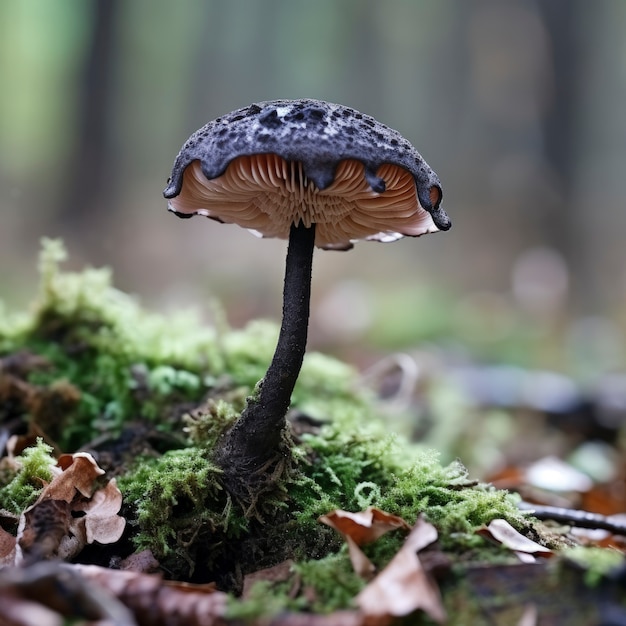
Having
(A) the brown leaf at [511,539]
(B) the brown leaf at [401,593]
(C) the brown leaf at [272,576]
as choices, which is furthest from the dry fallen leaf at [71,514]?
(A) the brown leaf at [511,539]

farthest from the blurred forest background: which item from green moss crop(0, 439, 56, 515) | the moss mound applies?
green moss crop(0, 439, 56, 515)

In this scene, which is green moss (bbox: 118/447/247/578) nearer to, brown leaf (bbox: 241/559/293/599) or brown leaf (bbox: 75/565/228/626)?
brown leaf (bbox: 241/559/293/599)

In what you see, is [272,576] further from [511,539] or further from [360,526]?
[511,539]

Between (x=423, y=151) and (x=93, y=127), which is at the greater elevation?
(x=423, y=151)

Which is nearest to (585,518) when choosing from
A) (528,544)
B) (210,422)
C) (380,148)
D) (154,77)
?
(528,544)

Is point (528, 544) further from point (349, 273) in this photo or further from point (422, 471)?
point (349, 273)

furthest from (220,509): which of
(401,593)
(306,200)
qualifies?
(306,200)
